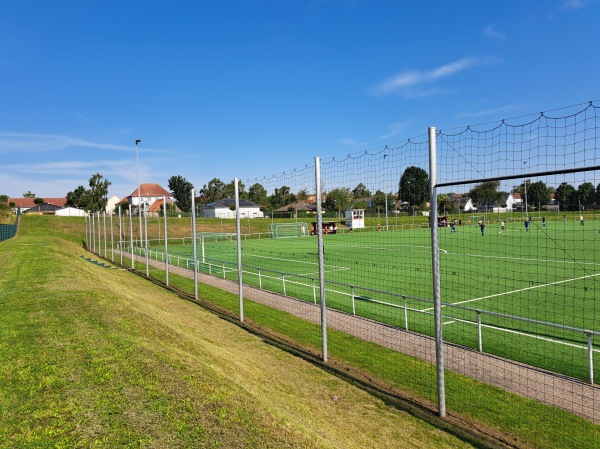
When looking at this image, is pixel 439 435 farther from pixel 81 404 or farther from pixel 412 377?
pixel 81 404

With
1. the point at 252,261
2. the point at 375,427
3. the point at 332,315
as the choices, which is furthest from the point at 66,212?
the point at 375,427

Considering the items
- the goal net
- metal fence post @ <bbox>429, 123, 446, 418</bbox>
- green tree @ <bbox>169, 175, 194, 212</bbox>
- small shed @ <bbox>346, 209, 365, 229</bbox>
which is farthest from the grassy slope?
green tree @ <bbox>169, 175, 194, 212</bbox>

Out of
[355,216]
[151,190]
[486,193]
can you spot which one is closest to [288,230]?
[355,216]

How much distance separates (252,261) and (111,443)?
24.4 meters

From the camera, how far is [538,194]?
19.7 ft

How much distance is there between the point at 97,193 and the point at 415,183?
9289cm

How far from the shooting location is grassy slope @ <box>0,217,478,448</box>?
12.9 ft

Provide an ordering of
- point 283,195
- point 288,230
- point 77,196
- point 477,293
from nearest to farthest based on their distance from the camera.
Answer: point 283,195, point 477,293, point 288,230, point 77,196

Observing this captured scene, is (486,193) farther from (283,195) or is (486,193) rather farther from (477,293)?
(477,293)

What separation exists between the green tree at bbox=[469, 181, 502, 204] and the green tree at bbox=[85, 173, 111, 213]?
90645 mm

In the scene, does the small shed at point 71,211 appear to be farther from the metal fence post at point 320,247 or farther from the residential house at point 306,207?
the metal fence post at point 320,247

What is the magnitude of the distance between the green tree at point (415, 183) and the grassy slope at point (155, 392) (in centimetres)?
342

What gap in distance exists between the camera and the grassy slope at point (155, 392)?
3920 millimetres

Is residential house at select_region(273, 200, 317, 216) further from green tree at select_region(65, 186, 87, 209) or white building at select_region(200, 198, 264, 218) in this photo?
green tree at select_region(65, 186, 87, 209)
